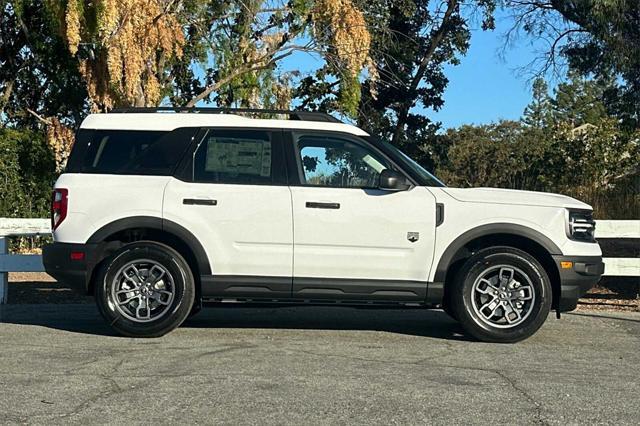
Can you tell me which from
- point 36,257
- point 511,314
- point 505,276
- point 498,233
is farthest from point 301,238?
point 36,257

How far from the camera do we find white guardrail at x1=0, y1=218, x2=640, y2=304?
396 inches

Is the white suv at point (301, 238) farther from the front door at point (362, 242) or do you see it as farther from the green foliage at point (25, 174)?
the green foliage at point (25, 174)

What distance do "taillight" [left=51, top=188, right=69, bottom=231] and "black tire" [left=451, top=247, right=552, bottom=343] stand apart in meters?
3.70

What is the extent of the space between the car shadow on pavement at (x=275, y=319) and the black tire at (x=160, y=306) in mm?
367

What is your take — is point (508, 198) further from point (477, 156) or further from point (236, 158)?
point (477, 156)

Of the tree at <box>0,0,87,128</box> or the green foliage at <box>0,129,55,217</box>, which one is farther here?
the tree at <box>0,0,87,128</box>

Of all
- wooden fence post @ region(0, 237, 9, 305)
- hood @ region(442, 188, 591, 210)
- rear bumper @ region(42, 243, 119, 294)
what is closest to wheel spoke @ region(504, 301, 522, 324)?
hood @ region(442, 188, 591, 210)

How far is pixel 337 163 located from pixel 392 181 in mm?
629

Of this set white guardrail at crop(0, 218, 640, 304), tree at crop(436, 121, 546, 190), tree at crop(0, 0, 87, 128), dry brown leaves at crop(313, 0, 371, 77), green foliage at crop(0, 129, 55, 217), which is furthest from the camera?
tree at crop(436, 121, 546, 190)

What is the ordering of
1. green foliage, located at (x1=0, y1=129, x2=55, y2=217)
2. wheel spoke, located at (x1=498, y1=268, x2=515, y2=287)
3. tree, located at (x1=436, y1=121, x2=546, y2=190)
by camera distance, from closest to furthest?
1. wheel spoke, located at (x1=498, y1=268, x2=515, y2=287)
2. green foliage, located at (x1=0, y1=129, x2=55, y2=217)
3. tree, located at (x1=436, y1=121, x2=546, y2=190)

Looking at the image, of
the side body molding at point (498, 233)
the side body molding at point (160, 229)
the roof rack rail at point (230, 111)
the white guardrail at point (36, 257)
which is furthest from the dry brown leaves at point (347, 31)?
the side body molding at point (160, 229)

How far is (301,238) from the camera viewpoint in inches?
306

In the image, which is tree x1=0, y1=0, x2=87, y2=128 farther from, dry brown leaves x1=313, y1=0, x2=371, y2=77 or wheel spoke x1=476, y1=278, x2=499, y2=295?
wheel spoke x1=476, y1=278, x2=499, y2=295

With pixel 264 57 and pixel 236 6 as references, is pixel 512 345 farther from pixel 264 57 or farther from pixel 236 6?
pixel 236 6
